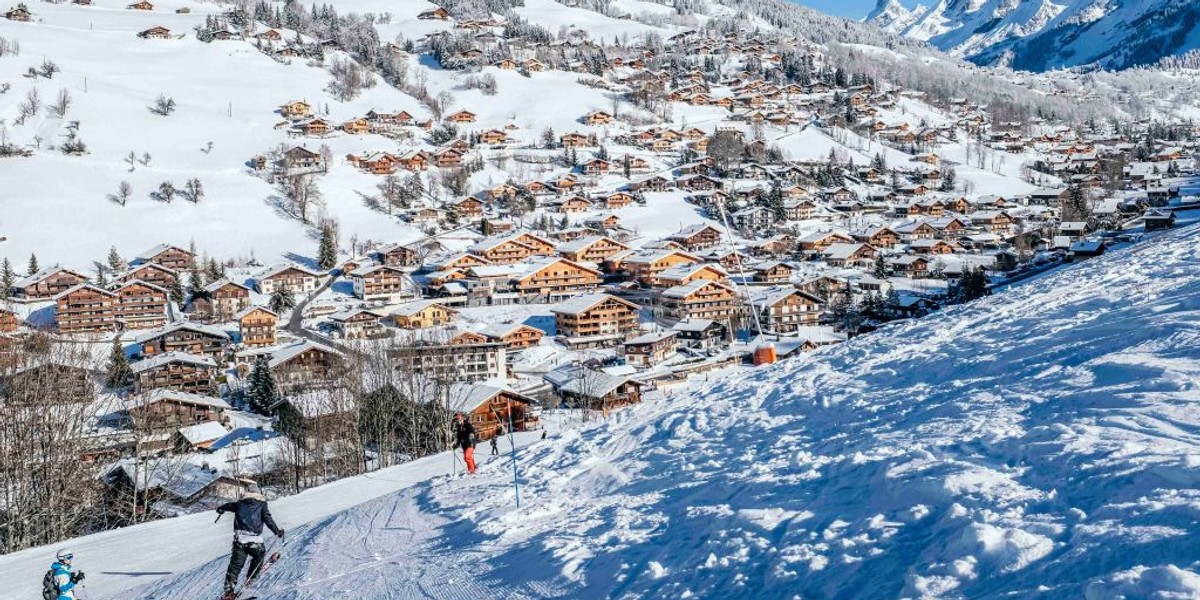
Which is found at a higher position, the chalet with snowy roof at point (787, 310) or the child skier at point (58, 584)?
the child skier at point (58, 584)

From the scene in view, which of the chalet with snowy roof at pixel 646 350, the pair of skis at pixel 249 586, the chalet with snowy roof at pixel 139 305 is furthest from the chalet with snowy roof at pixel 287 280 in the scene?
the pair of skis at pixel 249 586

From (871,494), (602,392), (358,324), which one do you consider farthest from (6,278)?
(871,494)

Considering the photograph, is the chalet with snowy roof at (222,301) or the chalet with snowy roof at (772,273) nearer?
the chalet with snowy roof at (222,301)

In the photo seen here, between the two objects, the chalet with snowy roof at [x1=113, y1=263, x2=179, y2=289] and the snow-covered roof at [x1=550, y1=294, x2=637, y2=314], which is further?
the chalet with snowy roof at [x1=113, y1=263, x2=179, y2=289]

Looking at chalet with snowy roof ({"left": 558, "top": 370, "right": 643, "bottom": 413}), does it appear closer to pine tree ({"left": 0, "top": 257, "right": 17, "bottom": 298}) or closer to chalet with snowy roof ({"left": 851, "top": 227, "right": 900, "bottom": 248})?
pine tree ({"left": 0, "top": 257, "right": 17, "bottom": 298})

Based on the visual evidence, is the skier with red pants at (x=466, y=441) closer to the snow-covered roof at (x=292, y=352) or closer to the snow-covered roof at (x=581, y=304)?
the snow-covered roof at (x=292, y=352)

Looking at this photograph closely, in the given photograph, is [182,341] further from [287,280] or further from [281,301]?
[287,280]

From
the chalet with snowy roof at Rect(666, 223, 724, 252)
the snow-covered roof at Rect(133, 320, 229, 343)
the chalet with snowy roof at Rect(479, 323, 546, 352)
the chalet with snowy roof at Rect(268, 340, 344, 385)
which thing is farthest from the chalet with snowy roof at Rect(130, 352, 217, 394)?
the chalet with snowy roof at Rect(666, 223, 724, 252)
